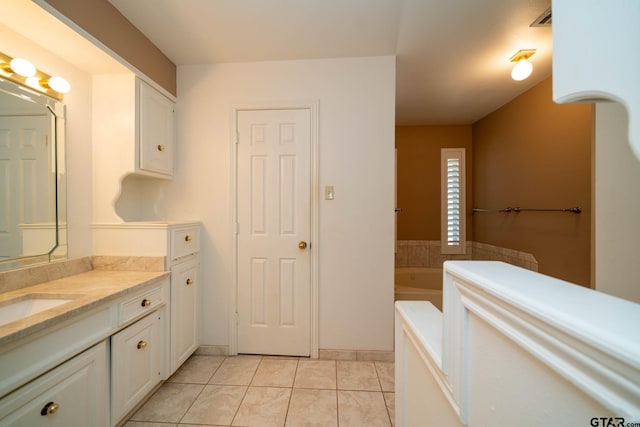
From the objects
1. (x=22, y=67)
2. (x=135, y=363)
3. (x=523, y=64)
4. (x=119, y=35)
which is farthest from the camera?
(x=523, y=64)

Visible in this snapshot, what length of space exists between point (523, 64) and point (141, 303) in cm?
319

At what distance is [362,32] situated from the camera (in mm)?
1748

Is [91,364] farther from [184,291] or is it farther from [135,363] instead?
[184,291]

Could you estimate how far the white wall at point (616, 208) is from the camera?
2.17 feet

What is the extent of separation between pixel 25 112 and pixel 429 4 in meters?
2.45

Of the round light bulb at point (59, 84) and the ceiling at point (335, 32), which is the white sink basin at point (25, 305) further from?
the ceiling at point (335, 32)

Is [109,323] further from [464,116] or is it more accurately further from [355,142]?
[464,116]

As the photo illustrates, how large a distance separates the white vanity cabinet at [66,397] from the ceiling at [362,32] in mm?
2024

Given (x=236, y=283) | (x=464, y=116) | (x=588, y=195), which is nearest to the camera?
(x=588, y=195)

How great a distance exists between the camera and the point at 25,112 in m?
1.35

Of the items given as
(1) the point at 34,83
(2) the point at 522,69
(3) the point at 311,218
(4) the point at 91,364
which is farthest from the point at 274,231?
(2) the point at 522,69

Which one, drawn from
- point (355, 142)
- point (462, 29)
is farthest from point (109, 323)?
point (462, 29)

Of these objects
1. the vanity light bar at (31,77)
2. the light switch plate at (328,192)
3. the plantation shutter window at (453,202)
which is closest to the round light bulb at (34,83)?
the vanity light bar at (31,77)

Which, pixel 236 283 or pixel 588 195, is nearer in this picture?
pixel 588 195
